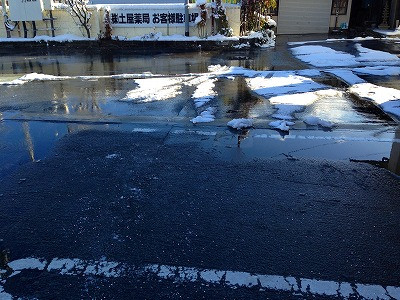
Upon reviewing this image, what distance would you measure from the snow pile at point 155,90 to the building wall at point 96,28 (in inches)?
276

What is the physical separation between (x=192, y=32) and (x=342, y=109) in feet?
34.8

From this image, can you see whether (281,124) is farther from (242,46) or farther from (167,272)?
(242,46)

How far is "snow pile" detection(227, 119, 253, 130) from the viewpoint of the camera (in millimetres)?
6168

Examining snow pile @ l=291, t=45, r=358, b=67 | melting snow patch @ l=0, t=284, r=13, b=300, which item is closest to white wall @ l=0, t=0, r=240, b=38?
→ snow pile @ l=291, t=45, r=358, b=67

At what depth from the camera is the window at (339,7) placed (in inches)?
886

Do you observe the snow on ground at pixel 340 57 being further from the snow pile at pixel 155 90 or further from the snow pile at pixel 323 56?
the snow pile at pixel 155 90

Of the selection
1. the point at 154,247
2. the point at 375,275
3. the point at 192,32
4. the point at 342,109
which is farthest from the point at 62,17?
the point at 375,275

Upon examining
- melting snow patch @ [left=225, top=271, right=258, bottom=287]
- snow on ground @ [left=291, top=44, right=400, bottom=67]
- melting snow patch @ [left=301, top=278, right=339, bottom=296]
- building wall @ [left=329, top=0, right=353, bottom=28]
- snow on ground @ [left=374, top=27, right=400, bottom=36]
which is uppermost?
building wall @ [left=329, top=0, right=353, bottom=28]

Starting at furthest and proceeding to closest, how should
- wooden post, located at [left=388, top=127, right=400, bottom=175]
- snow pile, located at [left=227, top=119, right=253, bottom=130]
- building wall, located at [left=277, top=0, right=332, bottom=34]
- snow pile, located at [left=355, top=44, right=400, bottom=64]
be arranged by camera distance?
building wall, located at [left=277, top=0, right=332, bottom=34], snow pile, located at [left=355, top=44, right=400, bottom=64], snow pile, located at [left=227, top=119, right=253, bottom=130], wooden post, located at [left=388, top=127, right=400, bottom=175]

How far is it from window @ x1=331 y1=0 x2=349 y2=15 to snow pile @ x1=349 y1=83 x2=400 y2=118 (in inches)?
623

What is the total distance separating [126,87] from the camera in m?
9.29

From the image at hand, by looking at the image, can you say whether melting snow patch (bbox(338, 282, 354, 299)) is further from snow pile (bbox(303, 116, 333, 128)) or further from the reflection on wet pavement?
snow pile (bbox(303, 116, 333, 128))

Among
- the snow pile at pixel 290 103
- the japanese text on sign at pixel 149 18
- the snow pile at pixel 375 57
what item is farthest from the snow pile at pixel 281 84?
the japanese text on sign at pixel 149 18

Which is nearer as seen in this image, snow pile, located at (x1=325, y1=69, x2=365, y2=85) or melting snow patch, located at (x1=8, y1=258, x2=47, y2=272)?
melting snow patch, located at (x1=8, y1=258, x2=47, y2=272)
